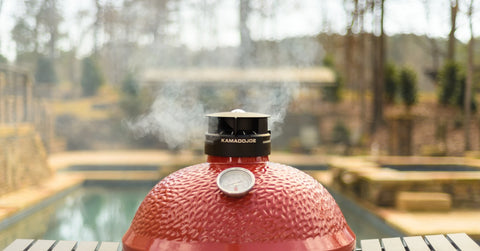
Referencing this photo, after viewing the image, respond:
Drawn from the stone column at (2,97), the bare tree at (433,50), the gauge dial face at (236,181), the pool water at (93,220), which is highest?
the bare tree at (433,50)

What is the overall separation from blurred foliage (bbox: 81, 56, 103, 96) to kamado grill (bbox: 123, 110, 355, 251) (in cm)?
1897

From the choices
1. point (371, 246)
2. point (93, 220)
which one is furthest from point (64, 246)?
point (93, 220)

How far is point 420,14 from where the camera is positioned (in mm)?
13680

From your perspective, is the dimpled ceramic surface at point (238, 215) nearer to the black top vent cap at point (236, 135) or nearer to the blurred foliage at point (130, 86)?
the black top vent cap at point (236, 135)

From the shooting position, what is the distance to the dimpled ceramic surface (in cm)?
163

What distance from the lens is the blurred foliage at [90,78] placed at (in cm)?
1977

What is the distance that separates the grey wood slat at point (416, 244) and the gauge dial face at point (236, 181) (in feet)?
3.22

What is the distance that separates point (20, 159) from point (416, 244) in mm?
6753

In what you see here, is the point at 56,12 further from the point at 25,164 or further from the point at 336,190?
the point at 336,190

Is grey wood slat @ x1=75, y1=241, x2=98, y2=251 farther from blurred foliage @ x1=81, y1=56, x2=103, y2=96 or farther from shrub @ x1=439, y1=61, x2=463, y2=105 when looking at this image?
blurred foliage @ x1=81, y1=56, x2=103, y2=96

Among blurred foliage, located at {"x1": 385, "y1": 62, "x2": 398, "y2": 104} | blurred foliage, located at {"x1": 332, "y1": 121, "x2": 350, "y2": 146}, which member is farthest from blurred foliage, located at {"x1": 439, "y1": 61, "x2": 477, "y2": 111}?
blurred foliage, located at {"x1": 332, "y1": 121, "x2": 350, "y2": 146}

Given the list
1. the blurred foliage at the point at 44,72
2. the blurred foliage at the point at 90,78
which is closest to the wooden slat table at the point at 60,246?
the blurred foliage at the point at 90,78

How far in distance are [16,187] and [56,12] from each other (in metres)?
15.8

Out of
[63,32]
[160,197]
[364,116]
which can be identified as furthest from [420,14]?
[63,32]
